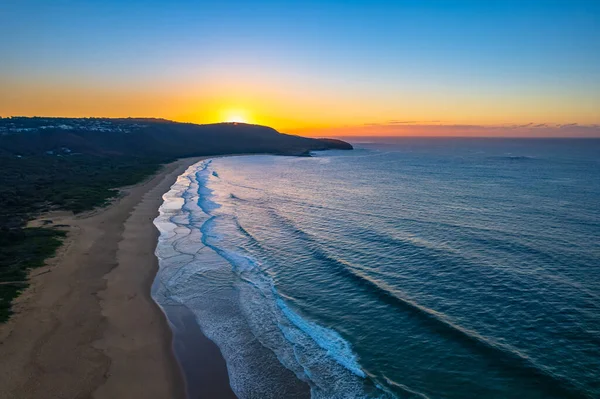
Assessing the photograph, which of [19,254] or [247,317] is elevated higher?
[19,254]

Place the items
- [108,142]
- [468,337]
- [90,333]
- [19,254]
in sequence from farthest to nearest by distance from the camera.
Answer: [108,142]
[19,254]
[90,333]
[468,337]

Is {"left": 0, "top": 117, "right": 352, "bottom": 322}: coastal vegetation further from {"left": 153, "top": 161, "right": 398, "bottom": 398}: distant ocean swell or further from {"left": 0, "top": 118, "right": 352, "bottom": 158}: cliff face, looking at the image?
{"left": 153, "top": 161, "right": 398, "bottom": 398}: distant ocean swell

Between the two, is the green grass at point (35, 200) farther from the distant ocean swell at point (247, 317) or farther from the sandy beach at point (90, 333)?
the distant ocean swell at point (247, 317)

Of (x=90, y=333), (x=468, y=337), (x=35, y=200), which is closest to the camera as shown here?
(x=468, y=337)

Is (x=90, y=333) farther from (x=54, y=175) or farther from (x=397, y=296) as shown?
(x=54, y=175)

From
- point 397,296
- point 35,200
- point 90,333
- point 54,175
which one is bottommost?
point 397,296

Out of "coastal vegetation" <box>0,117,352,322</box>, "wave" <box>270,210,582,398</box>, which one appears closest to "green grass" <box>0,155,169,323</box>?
"coastal vegetation" <box>0,117,352,322</box>

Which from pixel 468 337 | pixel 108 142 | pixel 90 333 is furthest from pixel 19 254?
pixel 108 142
